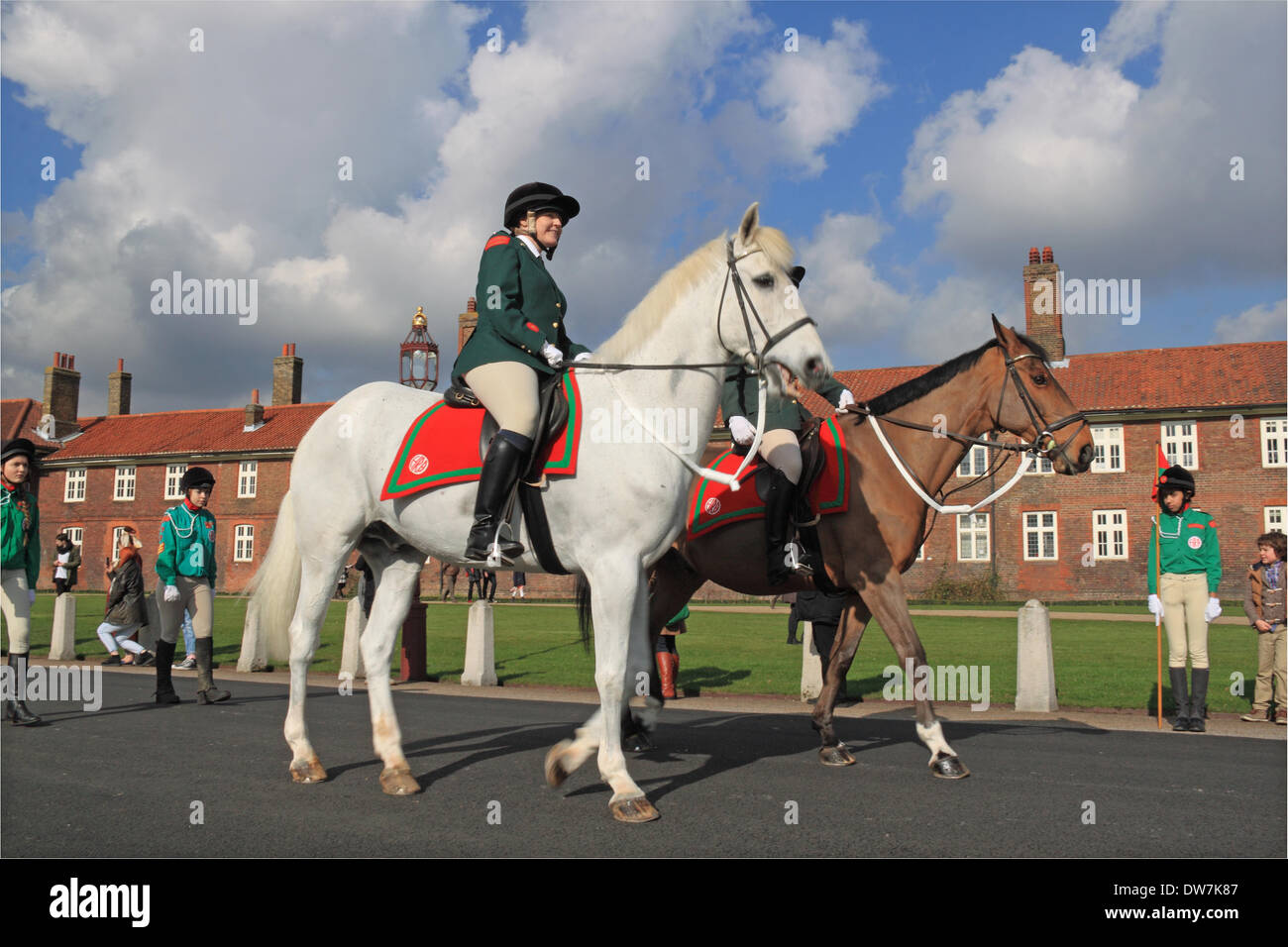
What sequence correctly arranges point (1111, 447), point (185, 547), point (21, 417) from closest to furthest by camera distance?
point (185, 547) → point (1111, 447) → point (21, 417)

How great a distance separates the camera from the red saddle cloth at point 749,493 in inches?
288

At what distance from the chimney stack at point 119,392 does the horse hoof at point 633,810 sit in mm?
69918

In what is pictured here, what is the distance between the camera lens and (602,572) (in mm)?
5488

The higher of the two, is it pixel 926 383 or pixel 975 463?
pixel 975 463

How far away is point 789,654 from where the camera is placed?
1759 centimetres

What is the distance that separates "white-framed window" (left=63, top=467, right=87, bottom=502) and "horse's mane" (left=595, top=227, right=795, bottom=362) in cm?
6335

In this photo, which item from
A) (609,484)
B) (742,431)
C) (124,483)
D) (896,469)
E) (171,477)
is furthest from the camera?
(124,483)

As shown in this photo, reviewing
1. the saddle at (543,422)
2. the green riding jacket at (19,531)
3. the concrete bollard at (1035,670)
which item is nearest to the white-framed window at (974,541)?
the concrete bollard at (1035,670)

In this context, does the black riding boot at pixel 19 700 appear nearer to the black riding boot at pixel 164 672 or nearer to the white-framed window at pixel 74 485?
the black riding boot at pixel 164 672

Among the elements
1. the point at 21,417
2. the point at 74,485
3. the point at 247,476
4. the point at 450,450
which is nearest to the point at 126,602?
the point at 450,450

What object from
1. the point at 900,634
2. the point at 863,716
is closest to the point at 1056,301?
the point at 863,716

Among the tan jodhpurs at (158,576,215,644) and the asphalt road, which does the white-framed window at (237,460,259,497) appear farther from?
the asphalt road

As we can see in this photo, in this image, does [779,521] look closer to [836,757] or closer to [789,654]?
[836,757]

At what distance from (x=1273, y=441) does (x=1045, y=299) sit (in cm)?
1063
